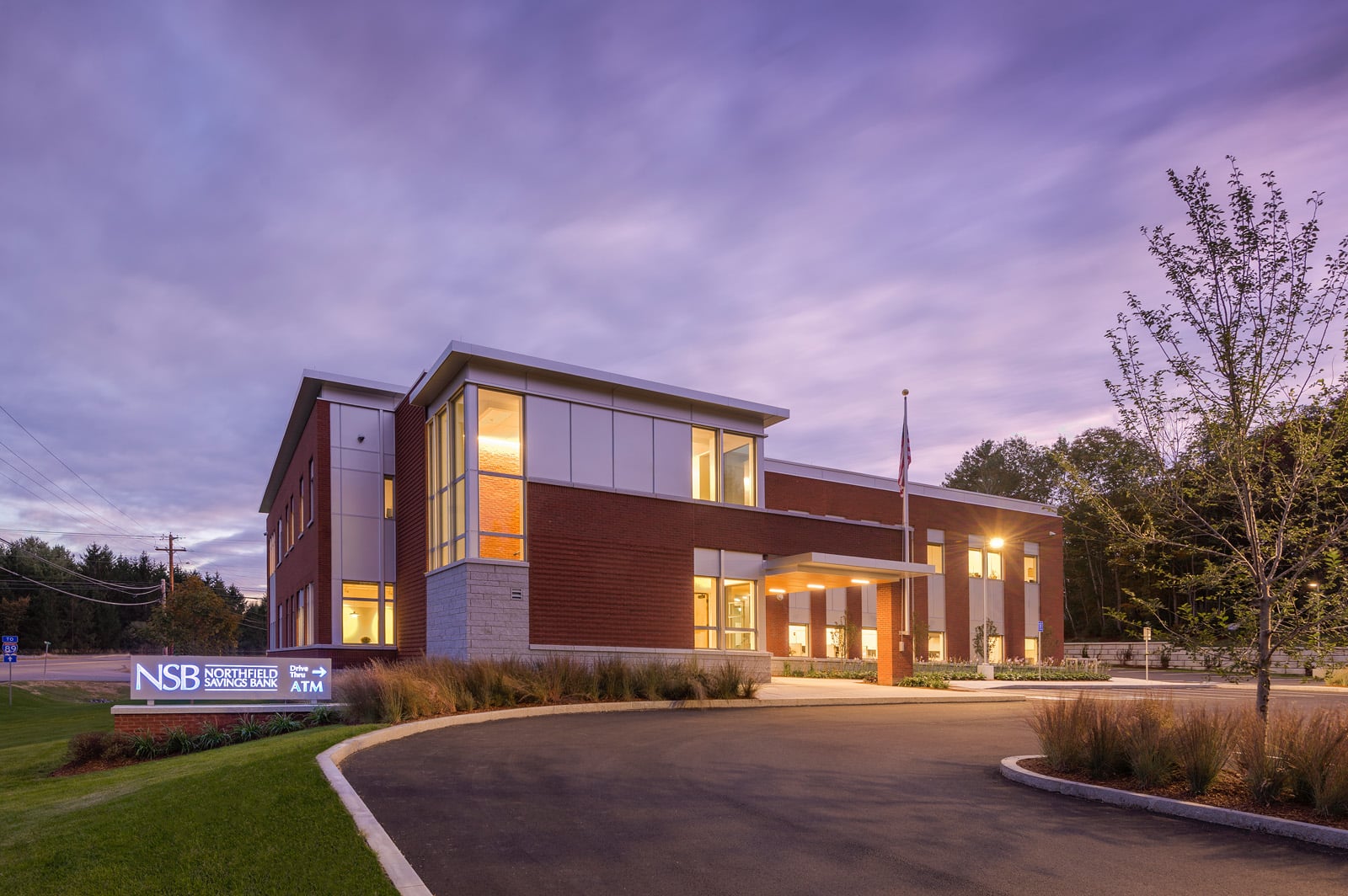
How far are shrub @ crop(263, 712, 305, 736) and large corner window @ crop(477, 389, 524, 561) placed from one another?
298 inches

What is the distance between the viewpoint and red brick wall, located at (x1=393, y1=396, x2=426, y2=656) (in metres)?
27.8

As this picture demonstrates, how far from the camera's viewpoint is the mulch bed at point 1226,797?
26.3 feet

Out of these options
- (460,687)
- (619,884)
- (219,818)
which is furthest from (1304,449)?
(460,687)

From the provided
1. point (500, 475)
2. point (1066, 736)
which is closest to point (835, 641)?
point (500, 475)

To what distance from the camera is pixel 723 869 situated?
21.9 ft

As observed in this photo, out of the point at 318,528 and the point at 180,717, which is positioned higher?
the point at 318,528

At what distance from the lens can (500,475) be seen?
24.3m

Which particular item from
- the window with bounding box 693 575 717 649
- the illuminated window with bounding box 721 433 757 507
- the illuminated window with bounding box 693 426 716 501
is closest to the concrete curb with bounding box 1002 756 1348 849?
the window with bounding box 693 575 717 649

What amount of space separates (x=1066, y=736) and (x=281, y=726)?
12649 millimetres

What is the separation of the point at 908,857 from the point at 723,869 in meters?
1.47

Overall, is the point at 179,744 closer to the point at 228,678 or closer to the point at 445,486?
the point at 228,678

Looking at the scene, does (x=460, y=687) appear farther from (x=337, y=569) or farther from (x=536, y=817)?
(x=337, y=569)

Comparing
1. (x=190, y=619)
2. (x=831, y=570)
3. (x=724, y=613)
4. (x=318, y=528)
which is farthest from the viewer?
(x=190, y=619)

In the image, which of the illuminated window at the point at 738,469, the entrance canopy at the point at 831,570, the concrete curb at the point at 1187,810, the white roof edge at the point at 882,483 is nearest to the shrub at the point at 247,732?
the concrete curb at the point at 1187,810
